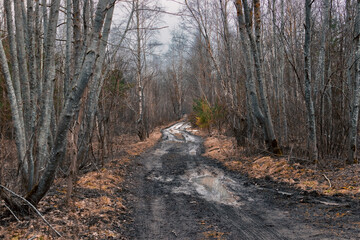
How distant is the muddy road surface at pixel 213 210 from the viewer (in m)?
4.06

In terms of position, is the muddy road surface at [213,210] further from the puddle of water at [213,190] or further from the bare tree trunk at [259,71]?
the bare tree trunk at [259,71]

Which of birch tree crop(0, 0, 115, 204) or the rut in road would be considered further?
the rut in road

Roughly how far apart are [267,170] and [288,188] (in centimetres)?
170

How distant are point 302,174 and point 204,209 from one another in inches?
115

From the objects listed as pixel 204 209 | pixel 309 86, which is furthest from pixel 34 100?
pixel 309 86

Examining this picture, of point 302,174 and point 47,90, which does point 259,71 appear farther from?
point 47,90

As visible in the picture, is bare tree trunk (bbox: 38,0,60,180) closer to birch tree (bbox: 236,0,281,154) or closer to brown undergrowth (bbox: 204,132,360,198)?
brown undergrowth (bbox: 204,132,360,198)

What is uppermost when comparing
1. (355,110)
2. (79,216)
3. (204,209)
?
(355,110)

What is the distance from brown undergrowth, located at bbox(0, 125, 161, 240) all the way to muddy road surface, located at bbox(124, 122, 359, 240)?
0.99 feet

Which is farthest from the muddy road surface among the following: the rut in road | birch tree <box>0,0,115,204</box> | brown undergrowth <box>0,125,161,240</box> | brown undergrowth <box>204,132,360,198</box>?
birch tree <box>0,0,115,204</box>

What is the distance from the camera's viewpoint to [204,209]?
5.32 metres

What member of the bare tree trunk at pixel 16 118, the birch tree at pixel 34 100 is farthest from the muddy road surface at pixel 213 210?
the bare tree trunk at pixel 16 118

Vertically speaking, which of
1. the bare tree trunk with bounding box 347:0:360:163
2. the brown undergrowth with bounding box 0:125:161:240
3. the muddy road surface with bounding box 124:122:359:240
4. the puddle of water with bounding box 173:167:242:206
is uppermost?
the bare tree trunk with bounding box 347:0:360:163

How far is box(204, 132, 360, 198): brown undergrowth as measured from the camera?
18.4ft
